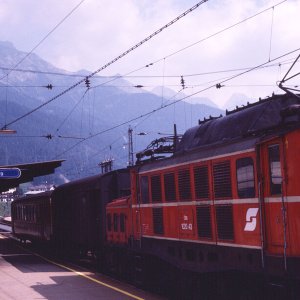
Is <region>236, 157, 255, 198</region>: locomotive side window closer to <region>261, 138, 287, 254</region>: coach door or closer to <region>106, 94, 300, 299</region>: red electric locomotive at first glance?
<region>106, 94, 300, 299</region>: red electric locomotive

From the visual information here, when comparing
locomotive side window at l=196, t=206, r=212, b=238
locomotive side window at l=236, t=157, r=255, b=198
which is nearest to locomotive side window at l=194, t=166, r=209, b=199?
locomotive side window at l=196, t=206, r=212, b=238

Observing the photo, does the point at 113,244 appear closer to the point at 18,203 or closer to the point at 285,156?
the point at 285,156

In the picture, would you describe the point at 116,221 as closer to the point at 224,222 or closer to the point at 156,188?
the point at 156,188

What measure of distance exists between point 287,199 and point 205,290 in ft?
15.2

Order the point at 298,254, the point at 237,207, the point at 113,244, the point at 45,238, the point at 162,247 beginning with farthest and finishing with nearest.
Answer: the point at 45,238, the point at 113,244, the point at 162,247, the point at 237,207, the point at 298,254

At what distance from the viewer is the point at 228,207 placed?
37.6 feet

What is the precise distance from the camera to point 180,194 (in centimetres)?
1388

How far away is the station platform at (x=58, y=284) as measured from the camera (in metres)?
15.4

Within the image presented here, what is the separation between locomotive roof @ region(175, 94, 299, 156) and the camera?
1163 centimetres

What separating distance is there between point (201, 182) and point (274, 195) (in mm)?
2989

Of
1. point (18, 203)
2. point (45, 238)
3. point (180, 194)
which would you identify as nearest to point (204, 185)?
point (180, 194)

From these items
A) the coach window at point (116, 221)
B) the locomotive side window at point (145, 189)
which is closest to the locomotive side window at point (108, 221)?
the coach window at point (116, 221)

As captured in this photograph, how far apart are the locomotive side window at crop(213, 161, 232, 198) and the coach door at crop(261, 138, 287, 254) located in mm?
1333

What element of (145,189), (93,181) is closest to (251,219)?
(145,189)
